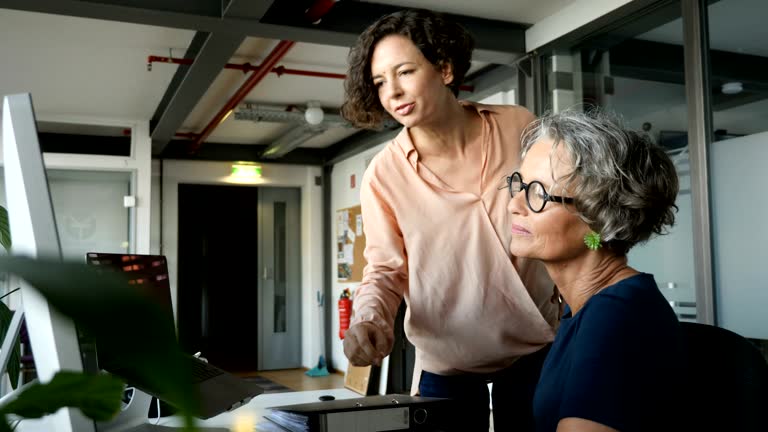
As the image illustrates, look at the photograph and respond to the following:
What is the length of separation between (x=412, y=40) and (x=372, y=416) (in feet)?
3.64

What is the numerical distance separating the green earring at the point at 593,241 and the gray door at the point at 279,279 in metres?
8.79

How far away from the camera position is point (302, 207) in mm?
10141

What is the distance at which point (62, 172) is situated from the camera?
7.49 m

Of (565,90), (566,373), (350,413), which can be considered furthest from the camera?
Result: (565,90)

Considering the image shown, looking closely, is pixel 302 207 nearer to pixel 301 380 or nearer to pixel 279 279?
pixel 279 279

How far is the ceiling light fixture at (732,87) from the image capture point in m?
3.69

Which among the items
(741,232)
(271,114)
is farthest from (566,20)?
(271,114)

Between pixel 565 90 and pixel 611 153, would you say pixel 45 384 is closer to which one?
pixel 611 153

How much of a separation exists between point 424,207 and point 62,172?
260 inches

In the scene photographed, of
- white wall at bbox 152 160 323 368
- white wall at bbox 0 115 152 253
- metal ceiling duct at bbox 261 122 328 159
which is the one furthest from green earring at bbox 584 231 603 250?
white wall at bbox 152 160 323 368

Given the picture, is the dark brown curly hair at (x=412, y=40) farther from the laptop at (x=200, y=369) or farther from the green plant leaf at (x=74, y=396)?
the green plant leaf at (x=74, y=396)

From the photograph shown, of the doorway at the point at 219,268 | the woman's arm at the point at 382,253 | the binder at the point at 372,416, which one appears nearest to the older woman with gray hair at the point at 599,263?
the binder at the point at 372,416

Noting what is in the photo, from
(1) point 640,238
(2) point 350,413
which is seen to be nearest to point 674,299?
(1) point 640,238

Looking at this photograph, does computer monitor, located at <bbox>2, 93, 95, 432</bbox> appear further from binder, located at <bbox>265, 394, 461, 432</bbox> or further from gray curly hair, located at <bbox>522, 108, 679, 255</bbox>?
gray curly hair, located at <bbox>522, 108, 679, 255</bbox>
